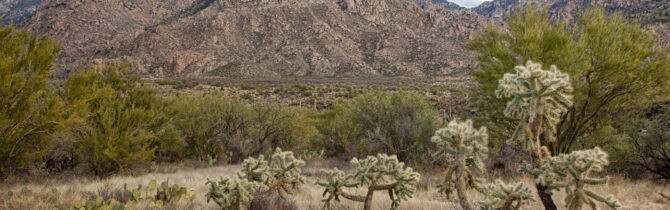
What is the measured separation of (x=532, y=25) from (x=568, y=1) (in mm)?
107661

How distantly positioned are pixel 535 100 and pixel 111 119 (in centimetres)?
879

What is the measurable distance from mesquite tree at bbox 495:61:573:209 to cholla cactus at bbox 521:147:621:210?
10 cm

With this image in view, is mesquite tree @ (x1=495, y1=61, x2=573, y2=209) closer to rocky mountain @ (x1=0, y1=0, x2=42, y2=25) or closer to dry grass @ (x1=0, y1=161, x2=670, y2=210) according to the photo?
dry grass @ (x1=0, y1=161, x2=670, y2=210)

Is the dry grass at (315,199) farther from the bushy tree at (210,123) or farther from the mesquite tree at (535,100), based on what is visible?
the bushy tree at (210,123)

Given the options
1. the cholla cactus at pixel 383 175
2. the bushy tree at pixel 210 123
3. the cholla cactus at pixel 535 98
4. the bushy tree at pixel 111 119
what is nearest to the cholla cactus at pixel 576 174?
the cholla cactus at pixel 535 98

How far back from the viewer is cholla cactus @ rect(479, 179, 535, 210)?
5.69 ft

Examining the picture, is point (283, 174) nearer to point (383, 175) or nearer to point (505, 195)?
point (383, 175)

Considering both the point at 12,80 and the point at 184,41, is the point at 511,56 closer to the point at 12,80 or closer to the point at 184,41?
the point at 12,80

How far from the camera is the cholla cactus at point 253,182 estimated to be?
2.49 m

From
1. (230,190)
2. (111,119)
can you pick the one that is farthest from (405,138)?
(111,119)

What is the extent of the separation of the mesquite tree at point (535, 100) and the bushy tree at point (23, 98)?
7.22 m

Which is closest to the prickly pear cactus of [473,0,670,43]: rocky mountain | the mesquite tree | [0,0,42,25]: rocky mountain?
the mesquite tree

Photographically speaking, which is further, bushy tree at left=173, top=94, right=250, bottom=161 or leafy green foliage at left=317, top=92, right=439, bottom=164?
bushy tree at left=173, top=94, right=250, bottom=161

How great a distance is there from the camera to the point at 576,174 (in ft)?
4.84
